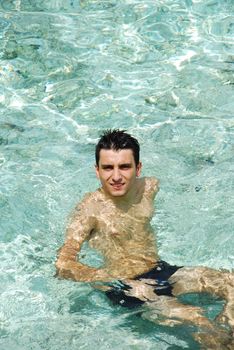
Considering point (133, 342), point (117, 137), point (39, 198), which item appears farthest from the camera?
point (39, 198)

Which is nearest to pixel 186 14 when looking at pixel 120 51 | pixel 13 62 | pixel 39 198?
pixel 120 51

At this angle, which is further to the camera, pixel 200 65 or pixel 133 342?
pixel 200 65

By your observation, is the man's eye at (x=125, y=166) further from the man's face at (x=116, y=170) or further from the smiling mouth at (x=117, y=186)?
the smiling mouth at (x=117, y=186)

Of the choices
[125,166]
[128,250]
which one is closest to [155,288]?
[128,250]

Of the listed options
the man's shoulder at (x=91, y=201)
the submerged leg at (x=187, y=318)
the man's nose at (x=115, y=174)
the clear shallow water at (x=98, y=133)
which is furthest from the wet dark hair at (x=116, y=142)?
the submerged leg at (x=187, y=318)

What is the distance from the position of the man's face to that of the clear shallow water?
2.44 ft

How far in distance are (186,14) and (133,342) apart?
20.1 feet

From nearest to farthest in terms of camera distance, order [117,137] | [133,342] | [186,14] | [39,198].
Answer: [133,342] → [117,137] → [39,198] → [186,14]

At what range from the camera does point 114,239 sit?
216 inches

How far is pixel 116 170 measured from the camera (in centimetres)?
538

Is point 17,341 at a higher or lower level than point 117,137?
lower

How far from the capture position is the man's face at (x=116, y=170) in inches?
212

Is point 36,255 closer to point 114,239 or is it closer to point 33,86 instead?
point 114,239

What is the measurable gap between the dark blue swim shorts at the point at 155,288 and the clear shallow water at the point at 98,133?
0.12 metres
